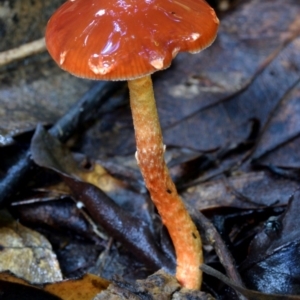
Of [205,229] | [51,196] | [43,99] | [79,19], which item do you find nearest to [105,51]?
[79,19]

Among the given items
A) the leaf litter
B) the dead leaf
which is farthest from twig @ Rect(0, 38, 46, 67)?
the dead leaf

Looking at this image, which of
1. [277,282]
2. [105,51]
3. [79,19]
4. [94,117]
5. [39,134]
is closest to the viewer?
[105,51]

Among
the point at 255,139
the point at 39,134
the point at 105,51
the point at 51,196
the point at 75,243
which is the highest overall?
the point at 105,51

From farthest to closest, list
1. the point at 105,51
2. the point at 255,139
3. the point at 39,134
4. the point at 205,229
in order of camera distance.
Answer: the point at 255,139 < the point at 39,134 < the point at 205,229 < the point at 105,51

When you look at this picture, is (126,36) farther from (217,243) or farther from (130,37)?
(217,243)

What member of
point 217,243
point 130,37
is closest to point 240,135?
point 217,243

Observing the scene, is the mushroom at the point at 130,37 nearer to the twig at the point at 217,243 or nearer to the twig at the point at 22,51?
the twig at the point at 217,243

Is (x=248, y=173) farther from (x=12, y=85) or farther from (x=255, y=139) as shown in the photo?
(x=12, y=85)
